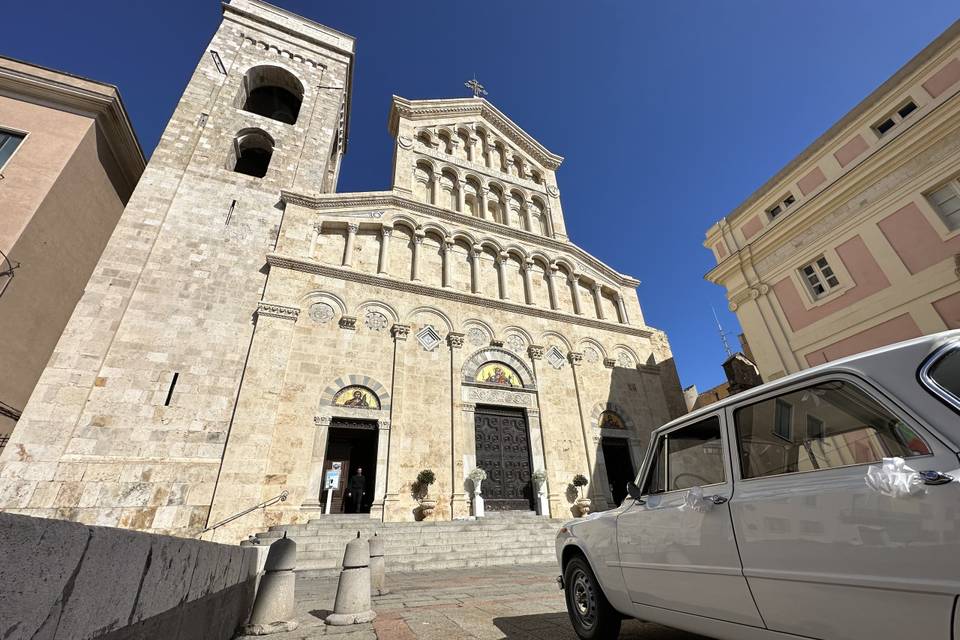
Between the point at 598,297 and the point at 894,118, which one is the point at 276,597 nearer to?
the point at 598,297

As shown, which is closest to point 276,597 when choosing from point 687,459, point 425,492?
point 687,459

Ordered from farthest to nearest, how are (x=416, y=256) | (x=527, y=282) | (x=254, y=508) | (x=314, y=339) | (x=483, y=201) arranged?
(x=483, y=201)
(x=527, y=282)
(x=416, y=256)
(x=314, y=339)
(x=254, y=508)

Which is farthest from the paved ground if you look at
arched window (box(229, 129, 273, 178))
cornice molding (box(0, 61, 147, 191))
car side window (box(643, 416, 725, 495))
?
arched window (box(229, 129, 273, 178))

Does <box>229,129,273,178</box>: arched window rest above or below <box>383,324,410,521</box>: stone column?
above

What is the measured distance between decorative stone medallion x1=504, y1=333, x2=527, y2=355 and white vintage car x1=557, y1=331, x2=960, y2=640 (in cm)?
1295

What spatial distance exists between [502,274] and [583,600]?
15.0m

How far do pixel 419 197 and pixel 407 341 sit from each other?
8300mm

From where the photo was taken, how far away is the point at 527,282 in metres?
18.7

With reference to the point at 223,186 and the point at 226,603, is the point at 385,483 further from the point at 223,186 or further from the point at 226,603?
the point at 223,186

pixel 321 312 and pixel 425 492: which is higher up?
pixel 321 312

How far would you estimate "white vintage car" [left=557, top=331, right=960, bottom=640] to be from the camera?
169 cm

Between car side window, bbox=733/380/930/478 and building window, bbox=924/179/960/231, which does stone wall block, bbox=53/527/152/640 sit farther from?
building window, bbox=924/179/960/231

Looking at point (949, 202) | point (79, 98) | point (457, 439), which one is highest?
point (79, 98)

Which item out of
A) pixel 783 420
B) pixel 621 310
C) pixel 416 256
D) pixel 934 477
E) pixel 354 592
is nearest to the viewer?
pixel 934 477
